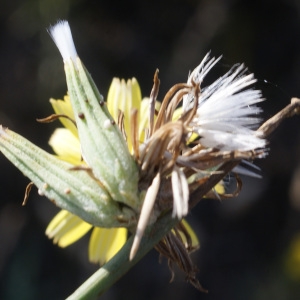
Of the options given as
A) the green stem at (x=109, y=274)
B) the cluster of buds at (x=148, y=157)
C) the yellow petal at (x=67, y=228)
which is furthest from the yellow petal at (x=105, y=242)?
the green stem at (x=109, y=274)

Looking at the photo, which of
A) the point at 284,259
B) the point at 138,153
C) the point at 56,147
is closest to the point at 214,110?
the point at 138,153

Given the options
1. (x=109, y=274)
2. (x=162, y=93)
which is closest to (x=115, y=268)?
(x=109, y=274)

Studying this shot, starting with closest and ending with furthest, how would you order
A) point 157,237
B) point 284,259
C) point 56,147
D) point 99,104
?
point 157,237 → point 99,104 → point 56,147 → point 284,259

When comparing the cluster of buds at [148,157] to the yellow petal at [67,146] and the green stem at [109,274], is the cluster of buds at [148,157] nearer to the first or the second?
the green stem at [109,274]

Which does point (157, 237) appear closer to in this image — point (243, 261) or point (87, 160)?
point (87, 160)

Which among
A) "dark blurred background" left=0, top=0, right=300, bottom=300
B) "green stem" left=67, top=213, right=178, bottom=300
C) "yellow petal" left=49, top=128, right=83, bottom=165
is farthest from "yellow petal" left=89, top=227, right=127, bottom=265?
"dark blurred background" left=0, top=0, right=300, bottom=300

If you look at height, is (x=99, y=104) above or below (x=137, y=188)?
above
